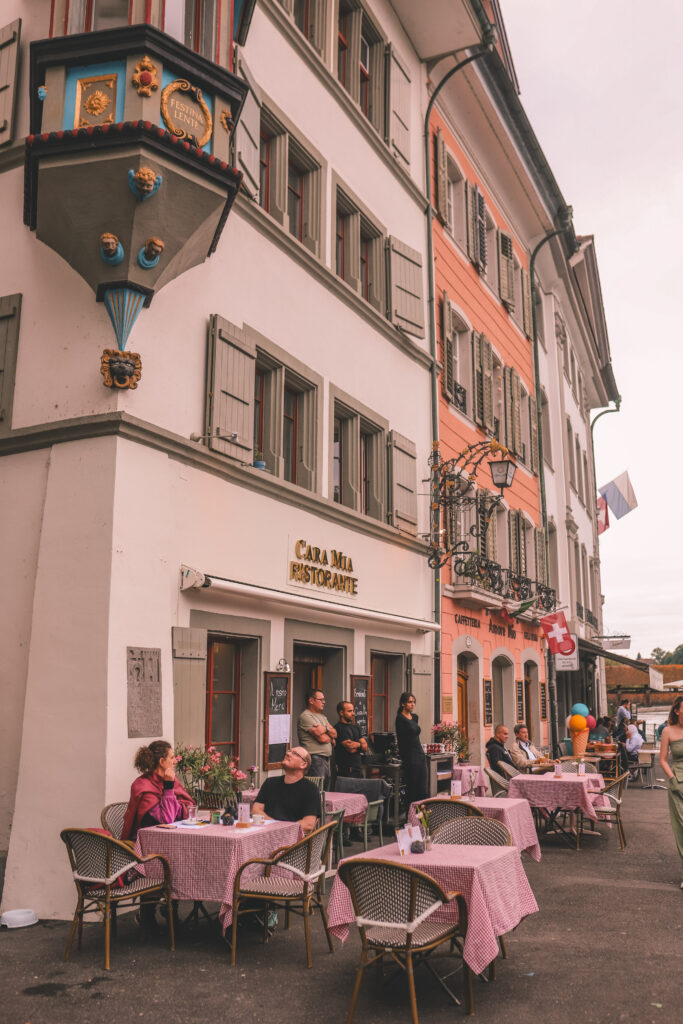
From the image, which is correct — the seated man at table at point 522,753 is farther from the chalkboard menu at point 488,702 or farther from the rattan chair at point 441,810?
the rattan chair at point 441,810

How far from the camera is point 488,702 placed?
769 inches

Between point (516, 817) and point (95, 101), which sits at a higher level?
point (95, 101)

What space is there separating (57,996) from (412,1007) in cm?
222

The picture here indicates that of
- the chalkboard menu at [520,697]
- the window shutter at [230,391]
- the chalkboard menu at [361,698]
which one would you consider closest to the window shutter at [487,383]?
the chalkboard menu at [520,697]

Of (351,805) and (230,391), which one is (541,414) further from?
(351,805)

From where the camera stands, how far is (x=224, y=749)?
10.5 metres

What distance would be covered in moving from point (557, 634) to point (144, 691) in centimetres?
1626

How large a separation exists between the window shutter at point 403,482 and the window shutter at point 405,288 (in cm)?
192

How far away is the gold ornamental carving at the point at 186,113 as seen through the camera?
914cm

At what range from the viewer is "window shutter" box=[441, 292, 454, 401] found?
1780 cm

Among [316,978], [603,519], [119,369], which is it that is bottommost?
[316,978]

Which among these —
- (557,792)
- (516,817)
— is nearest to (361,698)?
(557,792)

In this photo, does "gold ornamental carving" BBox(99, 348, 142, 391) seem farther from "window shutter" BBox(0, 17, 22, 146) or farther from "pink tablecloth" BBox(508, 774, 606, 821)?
"pink tablecloth" BBox(508, 774, 606, 821)

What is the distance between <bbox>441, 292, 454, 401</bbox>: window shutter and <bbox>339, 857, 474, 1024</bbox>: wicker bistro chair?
13022mm
